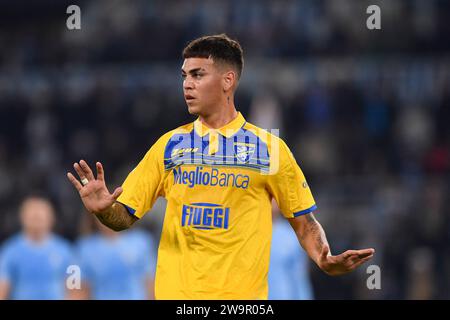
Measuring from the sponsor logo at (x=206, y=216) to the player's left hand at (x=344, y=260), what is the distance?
1.89 ft

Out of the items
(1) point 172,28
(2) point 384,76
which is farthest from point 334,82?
(1) point 172,28

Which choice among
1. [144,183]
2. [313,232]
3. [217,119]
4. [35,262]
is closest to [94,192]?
[144,183]

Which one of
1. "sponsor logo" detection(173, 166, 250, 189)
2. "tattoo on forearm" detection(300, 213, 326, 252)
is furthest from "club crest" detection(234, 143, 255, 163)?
"tattoo on forearm" detection(300, 213, 326, 252)

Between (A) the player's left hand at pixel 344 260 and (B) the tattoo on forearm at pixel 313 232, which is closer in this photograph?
(A) the player's left hand at pixel 344 260

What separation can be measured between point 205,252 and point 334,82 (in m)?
13.9

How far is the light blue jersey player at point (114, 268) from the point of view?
35.0ft

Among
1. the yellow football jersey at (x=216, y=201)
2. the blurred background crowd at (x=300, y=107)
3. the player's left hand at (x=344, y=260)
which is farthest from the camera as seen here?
the blurred background crowd at (x=300, y=107)

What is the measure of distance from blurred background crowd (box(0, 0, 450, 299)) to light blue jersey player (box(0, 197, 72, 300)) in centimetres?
524

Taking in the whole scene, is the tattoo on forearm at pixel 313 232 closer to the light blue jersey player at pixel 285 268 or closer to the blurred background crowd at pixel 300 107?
the light blue jersey player at pixel 285 268

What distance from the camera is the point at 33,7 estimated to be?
23938 mm

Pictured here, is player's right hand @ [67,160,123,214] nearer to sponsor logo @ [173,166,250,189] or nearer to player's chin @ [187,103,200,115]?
sponsor logo @ [173,166,250,189]

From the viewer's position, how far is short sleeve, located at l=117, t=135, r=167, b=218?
5871mm

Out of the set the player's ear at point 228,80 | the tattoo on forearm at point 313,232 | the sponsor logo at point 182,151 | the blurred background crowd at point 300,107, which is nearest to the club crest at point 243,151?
the sponsor logo at point 182,151

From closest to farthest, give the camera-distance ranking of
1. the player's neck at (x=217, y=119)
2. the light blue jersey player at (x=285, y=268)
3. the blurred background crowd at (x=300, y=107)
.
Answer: the player's neck at (x=217, y=119) → the light blue jersey player at (x=285, y=268) → the blurred background crowd at (x=300, y=107)
